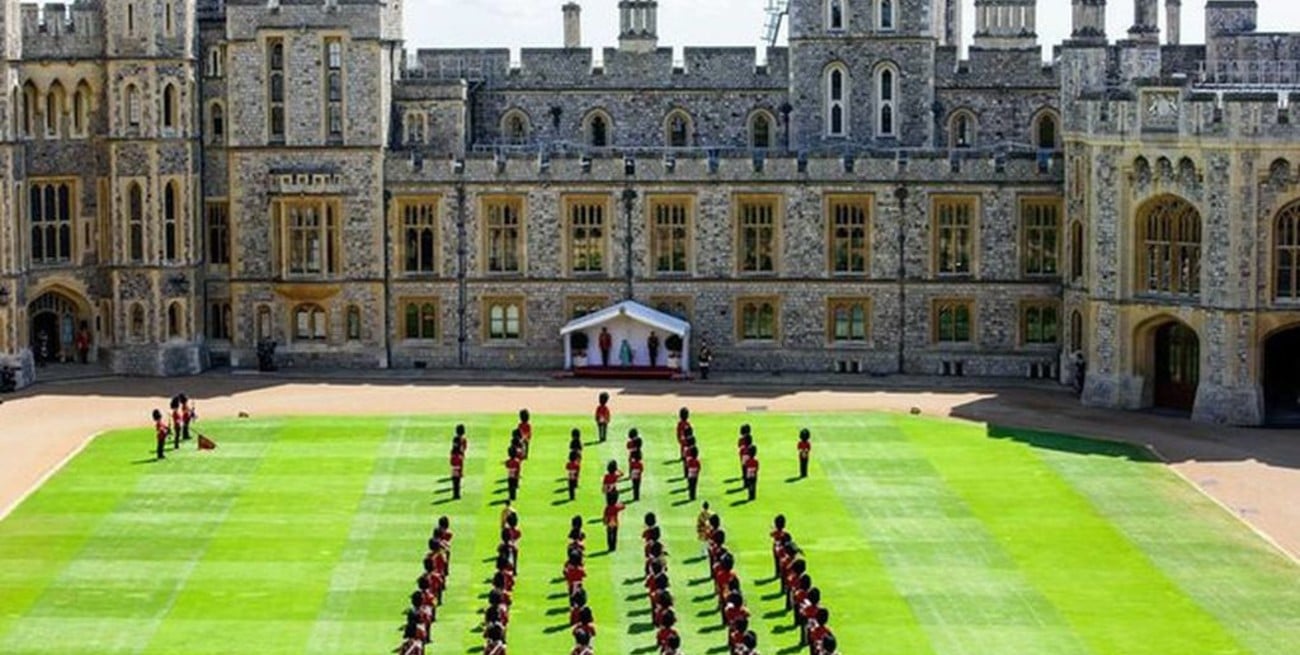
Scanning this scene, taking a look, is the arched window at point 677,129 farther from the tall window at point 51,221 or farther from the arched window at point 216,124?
the tall window at point 51,221

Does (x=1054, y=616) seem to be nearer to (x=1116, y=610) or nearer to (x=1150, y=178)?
(x=1116, y=610)

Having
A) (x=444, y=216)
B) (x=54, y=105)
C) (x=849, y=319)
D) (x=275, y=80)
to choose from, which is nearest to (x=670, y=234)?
(x=849, y=319)

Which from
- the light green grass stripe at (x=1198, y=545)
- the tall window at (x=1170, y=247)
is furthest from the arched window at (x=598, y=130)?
the light green grass stripe at (x=1198, y=545)

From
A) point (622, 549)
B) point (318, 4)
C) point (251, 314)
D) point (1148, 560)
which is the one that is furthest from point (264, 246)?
point (1148, 560)

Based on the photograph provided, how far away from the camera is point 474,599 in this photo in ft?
162

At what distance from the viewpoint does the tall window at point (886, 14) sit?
85.8m

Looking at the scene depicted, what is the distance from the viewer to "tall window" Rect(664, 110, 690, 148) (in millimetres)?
88500

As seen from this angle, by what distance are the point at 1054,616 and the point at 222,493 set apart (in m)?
21.2

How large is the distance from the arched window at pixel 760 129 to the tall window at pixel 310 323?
15.4m

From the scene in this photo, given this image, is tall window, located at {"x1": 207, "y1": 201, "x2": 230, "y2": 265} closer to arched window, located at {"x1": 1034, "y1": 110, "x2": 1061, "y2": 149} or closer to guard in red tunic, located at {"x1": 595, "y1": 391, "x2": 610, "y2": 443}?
guard in red tunic, located at {"x1": 595, "y1": 391, "x2": 610, "y2": 443}

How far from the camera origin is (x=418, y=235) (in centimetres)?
8356

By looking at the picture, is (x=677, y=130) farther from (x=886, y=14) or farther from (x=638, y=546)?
(x=638, y=546)

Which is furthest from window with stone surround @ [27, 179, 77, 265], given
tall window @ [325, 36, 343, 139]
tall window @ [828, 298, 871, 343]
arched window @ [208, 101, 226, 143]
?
tall window @ [828, 298, 871, 343]

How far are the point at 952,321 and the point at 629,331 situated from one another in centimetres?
997
